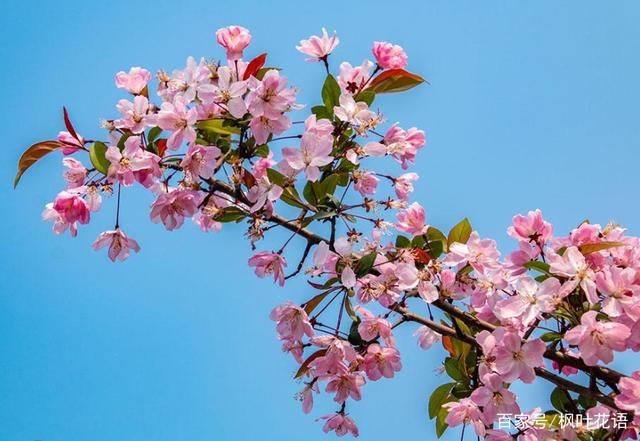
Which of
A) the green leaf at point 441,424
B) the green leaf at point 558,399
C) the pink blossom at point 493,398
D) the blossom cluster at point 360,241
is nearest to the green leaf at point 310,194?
the blossom cluster at point 360,241

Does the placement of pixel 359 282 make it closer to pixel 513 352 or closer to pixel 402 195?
pixel 402 195

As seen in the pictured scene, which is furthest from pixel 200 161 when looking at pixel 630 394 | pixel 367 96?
pixel 630 394

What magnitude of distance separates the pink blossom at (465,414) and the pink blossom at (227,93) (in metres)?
0.98

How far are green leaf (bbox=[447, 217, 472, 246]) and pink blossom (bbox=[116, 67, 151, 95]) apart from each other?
3.24ft

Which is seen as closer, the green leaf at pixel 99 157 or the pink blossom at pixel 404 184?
the green leaf at pixel 99 157

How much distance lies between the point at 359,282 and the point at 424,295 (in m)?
0.22

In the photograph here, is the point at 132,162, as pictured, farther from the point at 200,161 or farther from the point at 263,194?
the point at 263,194

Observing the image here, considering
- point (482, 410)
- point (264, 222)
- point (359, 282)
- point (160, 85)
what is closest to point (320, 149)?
point (264, 222)

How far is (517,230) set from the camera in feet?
6.43

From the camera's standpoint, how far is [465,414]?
1.88m

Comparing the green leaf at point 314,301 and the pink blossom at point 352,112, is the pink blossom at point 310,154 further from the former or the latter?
the green leaf at point 314,301

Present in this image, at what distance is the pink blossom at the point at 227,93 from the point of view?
1741mm

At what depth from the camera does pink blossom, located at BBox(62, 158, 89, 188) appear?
186 cm

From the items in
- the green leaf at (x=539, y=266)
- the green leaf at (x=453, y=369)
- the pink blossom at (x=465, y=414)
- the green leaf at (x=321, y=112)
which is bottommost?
the pink blossom at (x=465, y=414)
